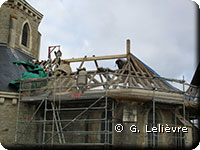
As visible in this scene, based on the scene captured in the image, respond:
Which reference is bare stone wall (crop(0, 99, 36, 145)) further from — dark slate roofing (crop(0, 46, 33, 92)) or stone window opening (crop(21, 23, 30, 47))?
stone window opening (crop(21, 23, 30, 47))

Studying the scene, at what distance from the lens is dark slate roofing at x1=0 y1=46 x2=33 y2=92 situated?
1672 centimetres

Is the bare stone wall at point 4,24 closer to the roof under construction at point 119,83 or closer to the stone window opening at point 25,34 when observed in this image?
the stone window opening at point 25,34

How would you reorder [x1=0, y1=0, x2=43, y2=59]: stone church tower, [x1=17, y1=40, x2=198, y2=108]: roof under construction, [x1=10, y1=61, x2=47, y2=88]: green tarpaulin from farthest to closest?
[x1=0, y1=0, x2=43, y2=59]: stone church tower → [x1=10, y1=61, x2=47, y2=88]: green tarpaulin → [x1=17, y1=40, x2=198, y2=108]: roof under construction

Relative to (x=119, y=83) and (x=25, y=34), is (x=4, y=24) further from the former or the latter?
(x=119, y=83)

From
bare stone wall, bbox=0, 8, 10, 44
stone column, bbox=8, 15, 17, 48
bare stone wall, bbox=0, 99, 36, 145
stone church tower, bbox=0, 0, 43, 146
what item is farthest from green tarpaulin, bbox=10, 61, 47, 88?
bare stone wall, bbox=0, 8, 10, 44

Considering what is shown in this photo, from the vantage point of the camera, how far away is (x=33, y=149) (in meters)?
16.3

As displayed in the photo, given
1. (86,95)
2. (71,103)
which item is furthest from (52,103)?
(86,95)

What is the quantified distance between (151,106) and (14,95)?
24.5ft

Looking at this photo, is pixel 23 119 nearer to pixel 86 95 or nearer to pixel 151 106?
pixel 86 95

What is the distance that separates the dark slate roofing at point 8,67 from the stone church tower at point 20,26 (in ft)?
2.60

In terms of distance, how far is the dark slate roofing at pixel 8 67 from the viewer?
54.9ft

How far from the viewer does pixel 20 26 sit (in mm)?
22781

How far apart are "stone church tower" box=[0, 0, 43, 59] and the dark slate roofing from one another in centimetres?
79

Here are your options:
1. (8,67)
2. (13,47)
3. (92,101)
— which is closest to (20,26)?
(13,47)
